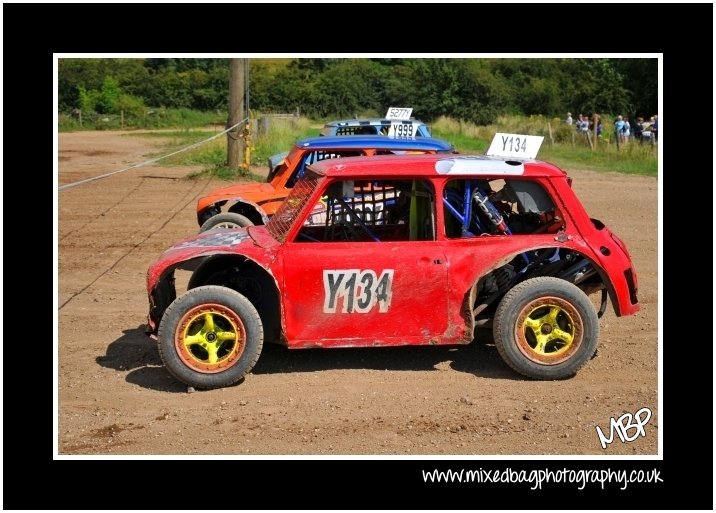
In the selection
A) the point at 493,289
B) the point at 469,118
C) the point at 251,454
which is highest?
the point at 469,118

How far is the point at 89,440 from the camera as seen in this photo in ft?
22.6

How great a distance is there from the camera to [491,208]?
833cm

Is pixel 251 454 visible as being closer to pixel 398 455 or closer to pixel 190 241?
pixel 398 455

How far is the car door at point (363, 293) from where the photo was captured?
7758mm

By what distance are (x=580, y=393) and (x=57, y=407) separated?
4003 millimetres

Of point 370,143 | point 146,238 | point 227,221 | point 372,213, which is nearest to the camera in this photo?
point 372,213

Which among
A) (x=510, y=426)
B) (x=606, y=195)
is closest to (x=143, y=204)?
(x=606, y=195)

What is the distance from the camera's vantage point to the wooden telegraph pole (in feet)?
74.1

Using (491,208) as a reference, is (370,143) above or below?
above

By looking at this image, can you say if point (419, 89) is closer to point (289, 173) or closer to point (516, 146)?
point (289, 173)

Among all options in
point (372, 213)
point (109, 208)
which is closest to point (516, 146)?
point (372, 213)

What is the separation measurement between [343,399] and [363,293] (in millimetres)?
846

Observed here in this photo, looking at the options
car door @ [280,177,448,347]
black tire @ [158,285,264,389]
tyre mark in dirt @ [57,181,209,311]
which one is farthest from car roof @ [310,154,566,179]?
tyre mark in dirt @ [57,181,209,311]

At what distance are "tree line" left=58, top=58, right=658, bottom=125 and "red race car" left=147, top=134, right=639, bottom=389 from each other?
129 ft
